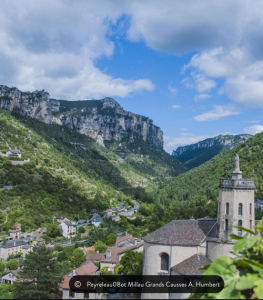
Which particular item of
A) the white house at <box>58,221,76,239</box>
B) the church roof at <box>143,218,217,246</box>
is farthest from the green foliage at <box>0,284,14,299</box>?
the white house at <box>58,221,76,239</box>

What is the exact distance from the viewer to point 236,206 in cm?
2281

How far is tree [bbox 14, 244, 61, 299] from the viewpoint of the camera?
26.5 m

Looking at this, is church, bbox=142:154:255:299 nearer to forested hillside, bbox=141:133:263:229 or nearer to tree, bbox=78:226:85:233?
forested hillside, bbox=141:133:263:229

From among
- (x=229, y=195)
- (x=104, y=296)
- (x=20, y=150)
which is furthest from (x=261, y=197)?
(x=20, y=150)

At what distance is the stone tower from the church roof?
1.61 metres

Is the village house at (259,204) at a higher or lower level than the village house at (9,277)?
higher

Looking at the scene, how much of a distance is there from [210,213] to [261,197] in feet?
48.3

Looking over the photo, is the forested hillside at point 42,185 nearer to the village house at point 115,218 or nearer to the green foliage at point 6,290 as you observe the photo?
the village house at point 115,218

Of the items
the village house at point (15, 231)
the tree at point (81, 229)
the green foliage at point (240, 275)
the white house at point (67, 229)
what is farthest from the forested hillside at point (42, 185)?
the green foliage at point (240, 275)

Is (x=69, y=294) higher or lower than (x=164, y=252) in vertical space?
lower

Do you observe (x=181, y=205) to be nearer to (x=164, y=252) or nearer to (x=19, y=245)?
(x=19, y=245)

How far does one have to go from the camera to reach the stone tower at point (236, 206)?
22.6m

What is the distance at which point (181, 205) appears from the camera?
72.0 m

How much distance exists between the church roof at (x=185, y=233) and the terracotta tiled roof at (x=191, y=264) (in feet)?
3.95
